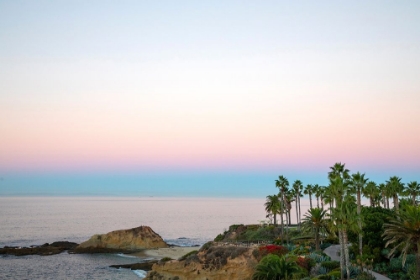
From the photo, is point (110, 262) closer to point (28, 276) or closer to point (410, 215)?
point (28, 276)

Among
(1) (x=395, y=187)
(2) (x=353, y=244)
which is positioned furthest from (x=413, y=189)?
(2) (x=353, y=244)

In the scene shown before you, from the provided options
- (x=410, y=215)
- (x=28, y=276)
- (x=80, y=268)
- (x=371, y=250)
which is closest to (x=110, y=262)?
(x=80, y=268)

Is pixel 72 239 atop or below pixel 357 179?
below

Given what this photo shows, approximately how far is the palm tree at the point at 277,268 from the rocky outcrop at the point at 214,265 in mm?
4240

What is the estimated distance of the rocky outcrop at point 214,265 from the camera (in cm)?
5348

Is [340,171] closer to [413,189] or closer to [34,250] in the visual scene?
[413,189]

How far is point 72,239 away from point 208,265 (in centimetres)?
7624

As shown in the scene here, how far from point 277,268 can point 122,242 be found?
205 feet

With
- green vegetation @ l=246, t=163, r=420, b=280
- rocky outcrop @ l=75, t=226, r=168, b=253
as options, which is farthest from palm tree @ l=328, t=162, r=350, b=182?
rocky outcrop @ l=75, t=226, r=168, b=253

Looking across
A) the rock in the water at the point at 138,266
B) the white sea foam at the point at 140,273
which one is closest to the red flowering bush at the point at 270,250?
the white sea foam at the point at 140,273

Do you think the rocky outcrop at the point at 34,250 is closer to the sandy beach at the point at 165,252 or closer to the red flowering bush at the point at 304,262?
the sandy beach at the point at 165,252

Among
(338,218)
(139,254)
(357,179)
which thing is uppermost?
(357,179)

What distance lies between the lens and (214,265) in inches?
2176

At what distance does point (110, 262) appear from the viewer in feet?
272
